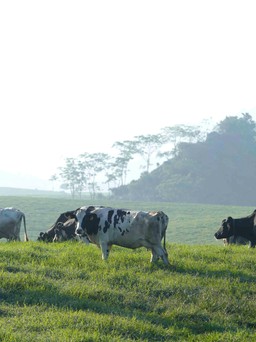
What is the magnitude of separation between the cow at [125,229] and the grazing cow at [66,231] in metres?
5.48

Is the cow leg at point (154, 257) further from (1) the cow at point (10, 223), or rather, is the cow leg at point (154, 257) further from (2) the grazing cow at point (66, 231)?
(1) the cow at point (10, 223)

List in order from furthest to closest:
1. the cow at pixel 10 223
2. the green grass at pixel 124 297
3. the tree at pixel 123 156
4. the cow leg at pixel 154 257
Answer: the tree at pixel 123 156 < the cow at pixel 10 223 < the cow leg at pixel 154 257 < the green grass at pixel 124 297

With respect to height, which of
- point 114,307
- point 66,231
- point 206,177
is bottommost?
point 114,307

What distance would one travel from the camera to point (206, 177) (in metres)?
126

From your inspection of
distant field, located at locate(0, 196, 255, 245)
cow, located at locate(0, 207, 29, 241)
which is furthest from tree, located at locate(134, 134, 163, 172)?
cow, located at locate(0, 207, 29, 241)

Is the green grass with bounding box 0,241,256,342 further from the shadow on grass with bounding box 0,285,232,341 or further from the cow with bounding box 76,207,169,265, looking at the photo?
the cow with bounding box 76,207,169,265

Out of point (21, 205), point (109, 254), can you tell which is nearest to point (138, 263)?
point (109, 254)

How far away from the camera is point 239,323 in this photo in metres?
11.5

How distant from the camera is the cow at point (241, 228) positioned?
20.8 m

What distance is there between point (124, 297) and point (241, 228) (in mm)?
9954

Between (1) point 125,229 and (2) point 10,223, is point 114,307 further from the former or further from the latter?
(2) point 10,223

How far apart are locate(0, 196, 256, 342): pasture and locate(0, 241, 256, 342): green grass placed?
0.8 inches

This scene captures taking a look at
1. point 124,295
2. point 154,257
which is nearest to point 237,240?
point 154,257

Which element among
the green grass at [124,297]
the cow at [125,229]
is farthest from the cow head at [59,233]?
the cow at [125,229]
